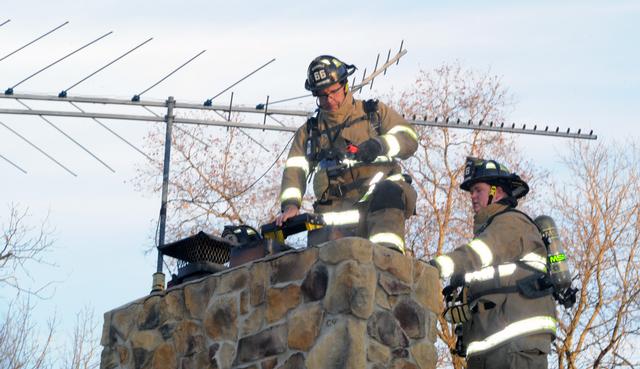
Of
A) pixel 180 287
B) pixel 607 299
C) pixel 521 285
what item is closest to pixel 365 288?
pixel 521 285

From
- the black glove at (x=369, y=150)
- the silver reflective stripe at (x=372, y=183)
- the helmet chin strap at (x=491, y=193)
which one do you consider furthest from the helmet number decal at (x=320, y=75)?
the helmet chin strap at (x=491, y=193)

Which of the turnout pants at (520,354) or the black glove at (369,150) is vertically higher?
the black glove at (369,150)

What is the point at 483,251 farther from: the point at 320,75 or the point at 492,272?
the point at 320,75

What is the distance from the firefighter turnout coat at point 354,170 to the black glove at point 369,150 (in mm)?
76

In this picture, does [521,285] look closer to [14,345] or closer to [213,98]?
[213,98]

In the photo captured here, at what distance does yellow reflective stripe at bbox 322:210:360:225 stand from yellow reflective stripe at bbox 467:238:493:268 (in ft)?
3.85

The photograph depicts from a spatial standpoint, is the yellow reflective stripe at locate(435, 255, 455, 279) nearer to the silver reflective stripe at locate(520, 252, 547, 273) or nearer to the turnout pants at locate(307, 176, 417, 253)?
the turnout pants at locate(307, 176, 417, 253)

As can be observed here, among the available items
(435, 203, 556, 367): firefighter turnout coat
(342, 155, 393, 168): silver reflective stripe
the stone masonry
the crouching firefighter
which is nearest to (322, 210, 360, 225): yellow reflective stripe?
the crouching firefighter

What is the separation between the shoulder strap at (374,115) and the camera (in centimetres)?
1016

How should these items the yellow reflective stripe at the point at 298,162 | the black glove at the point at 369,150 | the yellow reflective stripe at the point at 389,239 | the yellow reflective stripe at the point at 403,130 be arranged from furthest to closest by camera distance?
the yellow reflective stripe at the point at 298,162
the yellow reflective stripe at the point at 403,130
the black glove at the point at 369,150
the yellow reflective stripe at the point at 389,239

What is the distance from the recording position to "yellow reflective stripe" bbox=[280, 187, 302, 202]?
33.3ft

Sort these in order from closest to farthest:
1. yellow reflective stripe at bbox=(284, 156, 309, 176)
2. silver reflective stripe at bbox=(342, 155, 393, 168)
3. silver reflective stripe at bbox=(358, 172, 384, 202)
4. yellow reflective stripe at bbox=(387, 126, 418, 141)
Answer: silver reflective stripe at bbox=(358, 172, 384, 202) → silver reflective stripe at bbox=(342, 155, 393, 168) → yellow reflective stripe at bbox=(387, 126, 418, 141) → yellow reflective stripe at bbox=(284, 156, 309, 176)

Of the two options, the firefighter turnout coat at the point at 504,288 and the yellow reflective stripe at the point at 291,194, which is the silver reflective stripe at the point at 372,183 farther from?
the firefighter turnout coat at the point at 504,288

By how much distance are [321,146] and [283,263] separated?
5.50ft
